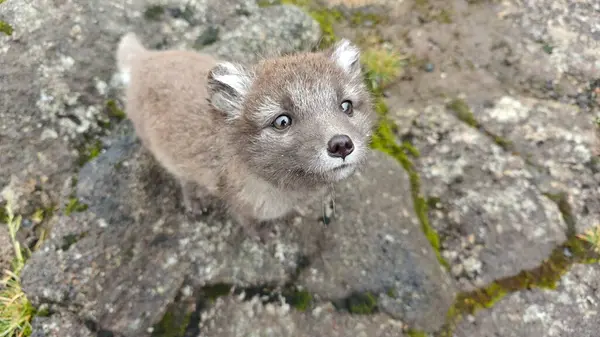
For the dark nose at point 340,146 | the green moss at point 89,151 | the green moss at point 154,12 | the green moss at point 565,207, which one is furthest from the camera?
the green moss at point 154,12

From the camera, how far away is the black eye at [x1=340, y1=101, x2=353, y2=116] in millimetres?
3379

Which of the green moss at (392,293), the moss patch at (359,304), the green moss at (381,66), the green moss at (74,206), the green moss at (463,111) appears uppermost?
the green moss at (381,66)

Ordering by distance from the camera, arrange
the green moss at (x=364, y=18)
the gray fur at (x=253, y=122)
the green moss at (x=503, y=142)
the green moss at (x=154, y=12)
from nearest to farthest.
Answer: the gray fur at (x=253, y=122) < the green moss at (x=503, y=142) < the green moss at (x=154, y=12) < the green moss at (x=364, y=18)

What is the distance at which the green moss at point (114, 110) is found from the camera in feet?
15.6

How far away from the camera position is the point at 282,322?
3.71 metres

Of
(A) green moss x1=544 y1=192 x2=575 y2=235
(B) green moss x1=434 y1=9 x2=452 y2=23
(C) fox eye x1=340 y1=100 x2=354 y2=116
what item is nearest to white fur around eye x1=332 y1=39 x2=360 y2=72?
(C) fox eye x1=340 y1=100 x2=354 y2=116

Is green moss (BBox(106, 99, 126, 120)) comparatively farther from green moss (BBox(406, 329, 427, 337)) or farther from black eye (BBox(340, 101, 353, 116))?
green moss (BBox(406, 329, 427, 337))

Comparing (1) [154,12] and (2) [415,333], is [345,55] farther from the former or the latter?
(1) [154,12]

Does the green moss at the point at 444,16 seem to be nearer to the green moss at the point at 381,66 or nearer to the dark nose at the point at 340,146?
the green moss at the point at 381,66

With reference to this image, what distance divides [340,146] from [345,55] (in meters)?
1.07

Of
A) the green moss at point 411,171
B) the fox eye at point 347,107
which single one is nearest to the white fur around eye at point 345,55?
the fox eye at point 347,107

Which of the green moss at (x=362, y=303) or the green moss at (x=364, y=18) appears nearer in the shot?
the green moss at (x=362, y=303)

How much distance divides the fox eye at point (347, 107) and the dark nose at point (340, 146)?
1.72 feet

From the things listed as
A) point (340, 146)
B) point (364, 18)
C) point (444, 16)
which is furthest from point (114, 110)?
point (444, 16)
